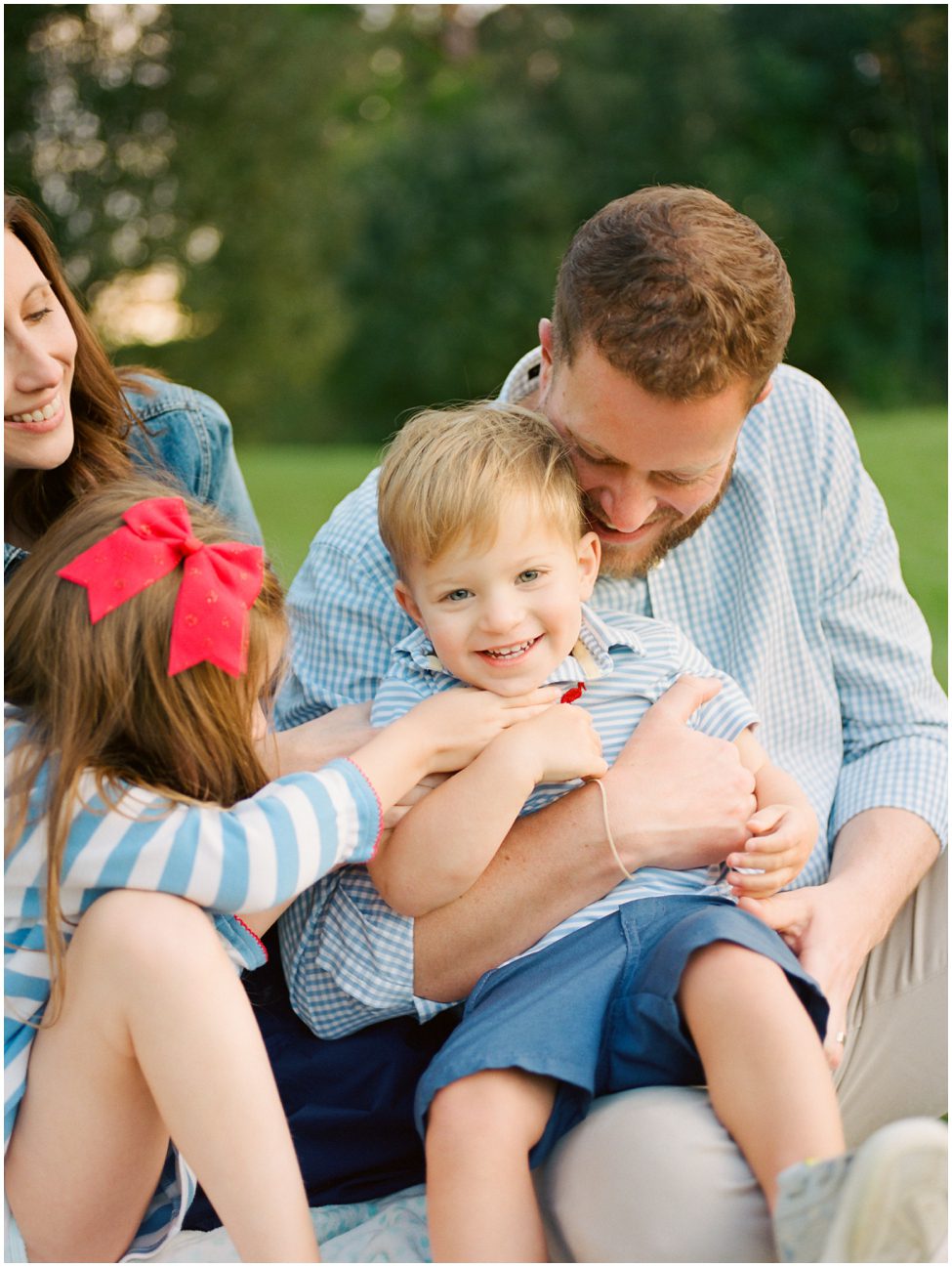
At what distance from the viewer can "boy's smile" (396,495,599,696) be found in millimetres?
1802

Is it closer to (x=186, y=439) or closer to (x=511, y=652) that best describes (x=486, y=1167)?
(x=511, y=652)

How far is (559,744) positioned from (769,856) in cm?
32

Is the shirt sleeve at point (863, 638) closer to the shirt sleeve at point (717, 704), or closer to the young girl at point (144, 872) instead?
the shirt sleeve at point (717, 704)

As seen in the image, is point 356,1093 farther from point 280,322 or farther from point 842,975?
point 280,322

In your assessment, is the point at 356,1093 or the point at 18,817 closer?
the point at 18,817

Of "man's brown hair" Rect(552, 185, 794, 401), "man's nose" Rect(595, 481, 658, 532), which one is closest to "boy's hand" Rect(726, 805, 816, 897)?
"man's nose" Rect(595, 481, 658, 532)

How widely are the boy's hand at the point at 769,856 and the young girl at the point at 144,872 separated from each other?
1.57ft

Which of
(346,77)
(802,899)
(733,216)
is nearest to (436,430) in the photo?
(733,216)

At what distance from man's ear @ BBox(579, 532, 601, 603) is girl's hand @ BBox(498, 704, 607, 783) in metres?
0.19

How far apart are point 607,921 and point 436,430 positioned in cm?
71

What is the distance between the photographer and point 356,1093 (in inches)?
74.5

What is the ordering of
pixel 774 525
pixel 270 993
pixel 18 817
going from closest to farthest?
1. pixel 18 817
2. pixel 270 993
3. pixel 774 525

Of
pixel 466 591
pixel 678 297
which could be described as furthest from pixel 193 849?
pixel 678 297

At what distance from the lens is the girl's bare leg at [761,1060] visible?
56.4 inches
